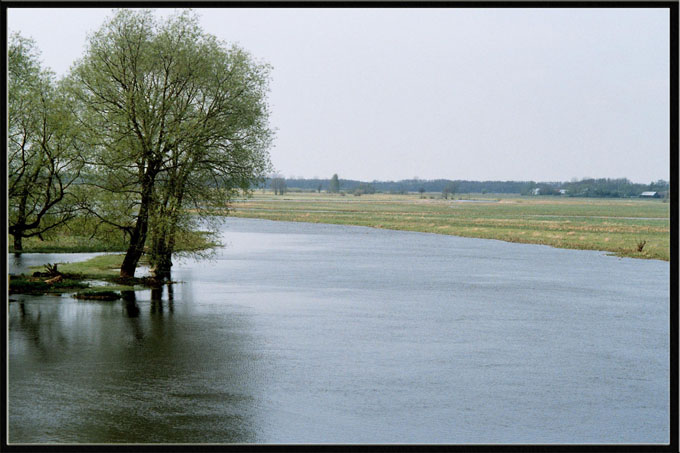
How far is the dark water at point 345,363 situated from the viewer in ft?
50.2

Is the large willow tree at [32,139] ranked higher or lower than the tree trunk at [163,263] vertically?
higher

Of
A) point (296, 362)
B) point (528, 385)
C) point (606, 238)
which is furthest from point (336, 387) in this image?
point (606, 238)

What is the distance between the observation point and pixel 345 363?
21469mm

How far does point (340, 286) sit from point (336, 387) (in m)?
21.9

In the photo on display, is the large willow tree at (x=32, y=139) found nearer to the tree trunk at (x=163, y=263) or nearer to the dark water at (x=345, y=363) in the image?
the dark water at (x=345, y=363)

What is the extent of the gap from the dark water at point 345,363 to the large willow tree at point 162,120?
4473 mm

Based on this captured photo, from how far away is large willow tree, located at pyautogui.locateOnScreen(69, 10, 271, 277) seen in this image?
3581 centimetres

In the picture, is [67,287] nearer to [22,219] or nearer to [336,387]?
[22,219]

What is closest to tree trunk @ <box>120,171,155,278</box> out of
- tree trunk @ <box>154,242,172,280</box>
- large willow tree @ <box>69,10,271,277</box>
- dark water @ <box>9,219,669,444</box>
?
large willow tree @ <box>69,10,271,277</box>

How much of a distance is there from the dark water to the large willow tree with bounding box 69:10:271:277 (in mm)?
4473

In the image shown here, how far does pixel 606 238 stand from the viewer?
258ft

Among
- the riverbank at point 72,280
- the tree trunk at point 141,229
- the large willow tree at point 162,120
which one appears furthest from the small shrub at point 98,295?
the tree trunk at point 141,229

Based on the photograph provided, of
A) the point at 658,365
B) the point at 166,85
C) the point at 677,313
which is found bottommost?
the point at 658,365

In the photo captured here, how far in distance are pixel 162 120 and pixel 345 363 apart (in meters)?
19.4
